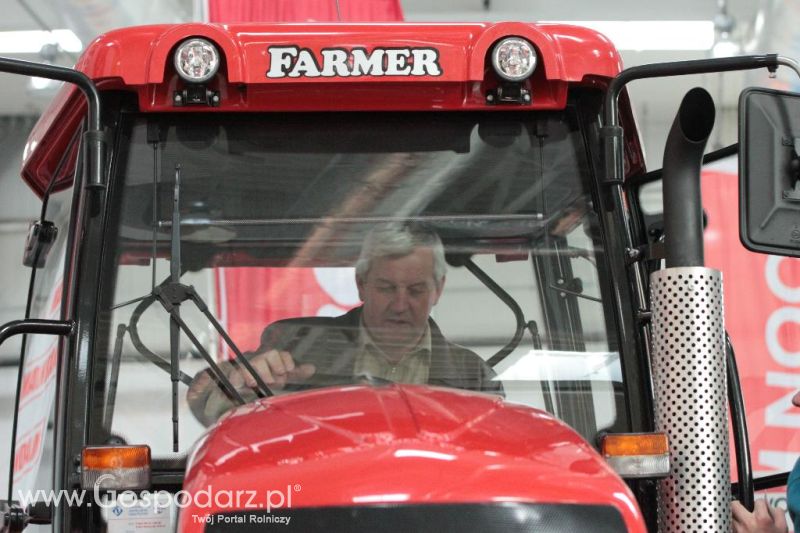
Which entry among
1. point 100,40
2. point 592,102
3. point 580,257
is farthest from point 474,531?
point 100,40

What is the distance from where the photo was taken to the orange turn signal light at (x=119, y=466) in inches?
76.4

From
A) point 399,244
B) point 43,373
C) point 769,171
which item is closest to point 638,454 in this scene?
point 769,171

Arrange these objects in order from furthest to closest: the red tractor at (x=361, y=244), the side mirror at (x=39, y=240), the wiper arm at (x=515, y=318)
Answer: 1. the side mirror at (x=39, y=240)
2. the wiper arm at (x=515, y=318)
3. the red tractor at (x=361, y=244)

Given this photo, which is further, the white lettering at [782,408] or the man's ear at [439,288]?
the white lettering at [782,408]

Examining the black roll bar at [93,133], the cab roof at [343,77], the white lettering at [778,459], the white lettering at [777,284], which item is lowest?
the white lettering at [778,459]

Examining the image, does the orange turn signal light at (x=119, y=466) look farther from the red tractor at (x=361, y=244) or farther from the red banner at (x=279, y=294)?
the red banner at (x=279, y=294)

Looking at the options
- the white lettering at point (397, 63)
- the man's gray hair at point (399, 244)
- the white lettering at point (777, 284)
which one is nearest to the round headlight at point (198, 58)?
the white lettering at point (397, 63)

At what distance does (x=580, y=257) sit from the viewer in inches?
92.2

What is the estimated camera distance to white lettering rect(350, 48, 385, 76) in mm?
2336

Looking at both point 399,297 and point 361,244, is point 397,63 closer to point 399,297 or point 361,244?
point 361,244

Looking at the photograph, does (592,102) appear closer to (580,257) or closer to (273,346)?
(580,257)

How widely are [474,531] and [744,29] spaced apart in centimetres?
918

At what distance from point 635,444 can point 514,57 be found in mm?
853

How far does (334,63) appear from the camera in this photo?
2.34 metres
